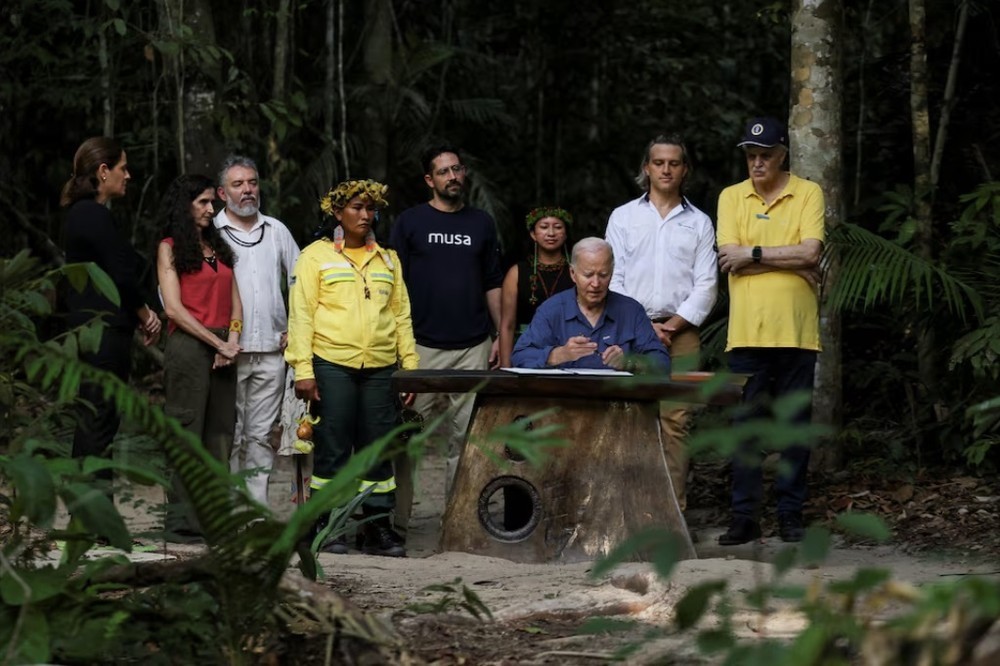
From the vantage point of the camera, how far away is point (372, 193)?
7.25m

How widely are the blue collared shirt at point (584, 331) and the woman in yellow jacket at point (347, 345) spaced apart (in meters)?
0.72

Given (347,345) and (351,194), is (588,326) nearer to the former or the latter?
(347,345)

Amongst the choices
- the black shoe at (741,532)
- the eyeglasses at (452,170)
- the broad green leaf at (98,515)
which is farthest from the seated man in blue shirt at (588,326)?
the broad green leaf at (98,515)

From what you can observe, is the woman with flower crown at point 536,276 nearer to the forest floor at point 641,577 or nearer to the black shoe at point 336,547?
the forest floor at point 641,577

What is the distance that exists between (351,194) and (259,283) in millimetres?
808

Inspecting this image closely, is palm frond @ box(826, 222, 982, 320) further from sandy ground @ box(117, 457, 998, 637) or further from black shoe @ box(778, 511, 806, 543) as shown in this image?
sandy ground @ box(117, 457, 998, 637)

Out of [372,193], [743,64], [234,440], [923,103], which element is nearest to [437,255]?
[372,193]

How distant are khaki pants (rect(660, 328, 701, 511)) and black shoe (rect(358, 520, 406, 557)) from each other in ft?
4.59

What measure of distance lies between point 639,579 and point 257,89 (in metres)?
8.31

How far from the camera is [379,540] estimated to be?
7211 millimetres

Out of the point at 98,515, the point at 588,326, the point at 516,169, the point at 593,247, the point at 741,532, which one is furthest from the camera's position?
the point at 516,169

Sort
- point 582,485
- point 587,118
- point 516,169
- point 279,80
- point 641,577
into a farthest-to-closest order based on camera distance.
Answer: point 516,169 < point 587,118 < point 279,80 < point 582,485 < point 641,577

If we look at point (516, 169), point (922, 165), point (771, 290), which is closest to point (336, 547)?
point (771, 290)

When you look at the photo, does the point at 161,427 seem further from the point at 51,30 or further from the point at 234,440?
the point at 51,30
